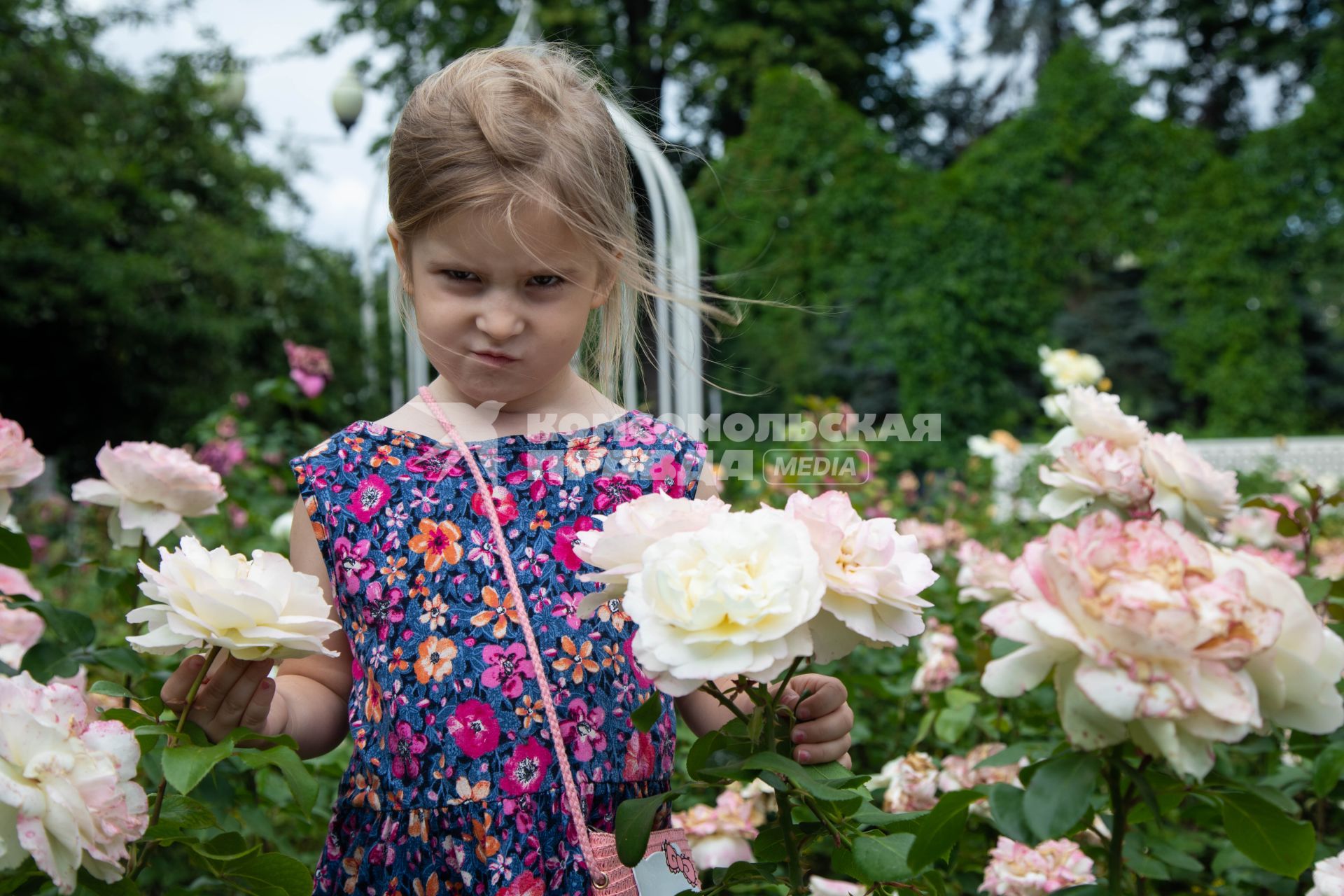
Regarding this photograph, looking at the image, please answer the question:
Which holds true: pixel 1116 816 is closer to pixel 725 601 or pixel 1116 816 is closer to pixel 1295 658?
pixel 1295 658

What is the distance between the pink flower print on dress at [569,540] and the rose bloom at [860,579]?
0.43m

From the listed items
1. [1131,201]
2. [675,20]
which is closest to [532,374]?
[1131,201]

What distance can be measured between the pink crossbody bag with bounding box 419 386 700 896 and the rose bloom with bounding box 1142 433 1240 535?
558 mm

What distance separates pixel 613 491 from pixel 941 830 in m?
0.57

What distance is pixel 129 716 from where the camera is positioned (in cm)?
86

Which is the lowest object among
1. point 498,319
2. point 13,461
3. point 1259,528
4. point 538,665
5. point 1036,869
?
point 1259,528

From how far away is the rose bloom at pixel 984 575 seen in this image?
1.11m

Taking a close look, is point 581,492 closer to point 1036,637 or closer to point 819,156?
point 1036,637

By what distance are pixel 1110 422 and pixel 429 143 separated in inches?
29.9

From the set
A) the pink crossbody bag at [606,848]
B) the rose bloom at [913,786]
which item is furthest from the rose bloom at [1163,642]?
the rose bloom at [913,786]

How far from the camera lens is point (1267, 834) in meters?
0.65

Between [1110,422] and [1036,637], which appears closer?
[1036,637]

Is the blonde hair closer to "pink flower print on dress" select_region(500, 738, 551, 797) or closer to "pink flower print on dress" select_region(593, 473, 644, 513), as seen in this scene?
"pink flower print on dress" select_region(593, 473, 644, 513)

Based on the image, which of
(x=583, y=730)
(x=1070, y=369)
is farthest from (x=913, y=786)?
(x=1070, y=369)
